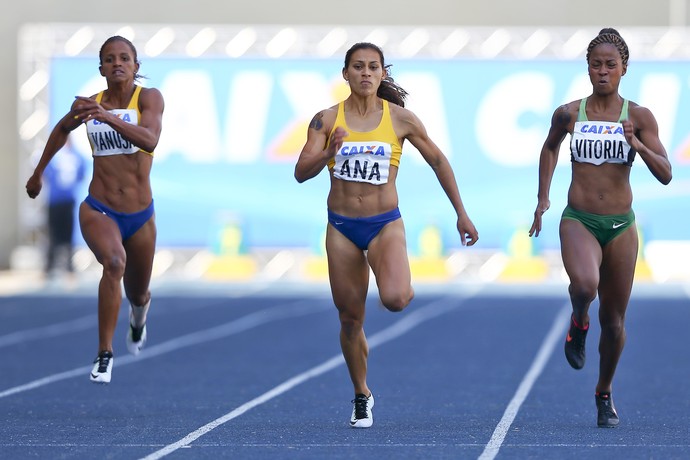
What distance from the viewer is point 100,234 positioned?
945 centimetres

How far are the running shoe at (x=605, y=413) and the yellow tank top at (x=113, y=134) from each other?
311 cm

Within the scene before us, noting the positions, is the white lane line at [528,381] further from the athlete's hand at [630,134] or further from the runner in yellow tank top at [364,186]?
the athlete's hand at [630,134]

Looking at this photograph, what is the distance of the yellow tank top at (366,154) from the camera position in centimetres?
833

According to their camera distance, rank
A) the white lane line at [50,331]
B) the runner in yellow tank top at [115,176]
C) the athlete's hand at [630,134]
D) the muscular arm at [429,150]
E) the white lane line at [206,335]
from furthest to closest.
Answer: the white lane line at [50,331] < the white lane line at [206,335] < the runner in yellow tank top at [115,176] < the muscular arm at [429,150] < the athlete's hand at [630,134]

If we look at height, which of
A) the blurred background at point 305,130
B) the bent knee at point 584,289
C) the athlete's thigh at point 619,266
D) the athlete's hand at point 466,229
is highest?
the blurred background at point 305,130

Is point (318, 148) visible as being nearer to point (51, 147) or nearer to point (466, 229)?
point (466, 229)

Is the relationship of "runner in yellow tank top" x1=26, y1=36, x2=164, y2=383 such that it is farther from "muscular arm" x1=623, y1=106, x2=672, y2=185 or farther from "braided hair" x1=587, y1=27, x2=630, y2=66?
"muscular arm" x1=623, y1=106, x2=672, y2=185

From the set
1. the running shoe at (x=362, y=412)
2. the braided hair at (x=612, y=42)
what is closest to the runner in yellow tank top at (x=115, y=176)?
the running shoe at (x=362, y=412)

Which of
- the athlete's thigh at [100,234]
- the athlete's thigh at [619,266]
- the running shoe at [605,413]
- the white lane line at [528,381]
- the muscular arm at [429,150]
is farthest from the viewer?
the athlete's thigh at [100,234]

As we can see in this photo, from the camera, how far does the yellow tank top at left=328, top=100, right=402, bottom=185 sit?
328 inches

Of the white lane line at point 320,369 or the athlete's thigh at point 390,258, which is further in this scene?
the athlete's thigh at point 390,258

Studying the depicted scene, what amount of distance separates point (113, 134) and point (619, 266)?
314cm

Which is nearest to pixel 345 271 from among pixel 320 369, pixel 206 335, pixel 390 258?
pixel 390 258

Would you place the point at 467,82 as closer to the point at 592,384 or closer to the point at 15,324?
the point at 15,324
